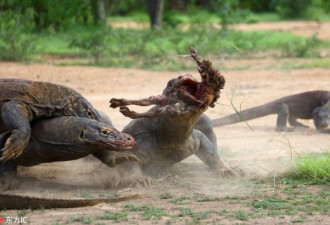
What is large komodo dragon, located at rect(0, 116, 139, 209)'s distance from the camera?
5.30m

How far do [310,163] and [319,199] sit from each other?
77cm

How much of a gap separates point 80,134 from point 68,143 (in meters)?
0.12

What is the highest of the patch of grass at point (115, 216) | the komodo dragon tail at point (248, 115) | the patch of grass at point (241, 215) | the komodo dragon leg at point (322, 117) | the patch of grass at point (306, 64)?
the patch of grass at point (241, 215)

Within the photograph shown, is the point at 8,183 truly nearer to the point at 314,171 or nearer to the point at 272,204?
the point at 272,204

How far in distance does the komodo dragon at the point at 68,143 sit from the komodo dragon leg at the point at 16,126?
19 centimetres

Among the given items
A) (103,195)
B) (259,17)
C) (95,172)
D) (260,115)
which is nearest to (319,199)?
(103,195)

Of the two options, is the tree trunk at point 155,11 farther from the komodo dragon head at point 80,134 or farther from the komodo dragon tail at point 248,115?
the komodo dragon head at point 80,134

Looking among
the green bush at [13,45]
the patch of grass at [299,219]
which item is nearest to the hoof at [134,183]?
the patch of grass at [299,219]

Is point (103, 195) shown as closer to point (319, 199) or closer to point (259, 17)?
point (319, 199)

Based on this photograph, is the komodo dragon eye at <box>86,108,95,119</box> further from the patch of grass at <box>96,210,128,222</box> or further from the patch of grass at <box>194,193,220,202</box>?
the patch of grass at <box>96,210,128,222</box>

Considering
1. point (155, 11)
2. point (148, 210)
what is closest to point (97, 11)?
point (155, 11)

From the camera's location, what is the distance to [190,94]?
5.38 meters

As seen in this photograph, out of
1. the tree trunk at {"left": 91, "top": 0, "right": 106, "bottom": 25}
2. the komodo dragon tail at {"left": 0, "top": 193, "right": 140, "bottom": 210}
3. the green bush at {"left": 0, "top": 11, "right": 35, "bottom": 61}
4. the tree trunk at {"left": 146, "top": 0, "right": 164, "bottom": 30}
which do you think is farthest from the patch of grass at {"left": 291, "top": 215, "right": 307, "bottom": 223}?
the tree trunk at {"left": 146, "top": 0, "right": 164, "bottom": 30}

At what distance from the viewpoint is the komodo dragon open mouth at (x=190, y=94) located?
5328 millimetres
